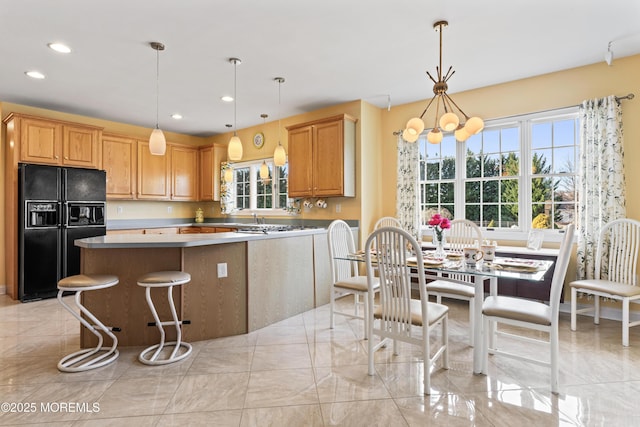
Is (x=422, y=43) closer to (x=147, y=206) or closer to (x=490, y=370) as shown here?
(x=490, y=370)

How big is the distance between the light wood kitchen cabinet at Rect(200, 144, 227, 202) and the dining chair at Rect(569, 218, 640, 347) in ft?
18.3

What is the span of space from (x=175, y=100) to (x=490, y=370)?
4.75 metres

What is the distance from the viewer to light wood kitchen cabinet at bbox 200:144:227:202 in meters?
6.53

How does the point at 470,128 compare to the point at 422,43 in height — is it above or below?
below

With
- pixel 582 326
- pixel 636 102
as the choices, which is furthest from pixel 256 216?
pixel 636 102

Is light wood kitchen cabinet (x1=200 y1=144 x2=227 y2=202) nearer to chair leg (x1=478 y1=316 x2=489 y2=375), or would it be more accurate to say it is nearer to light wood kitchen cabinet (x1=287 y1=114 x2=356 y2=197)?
light wood kitchen cabinet (x1=287 y1=114 x2=356 y2=197)

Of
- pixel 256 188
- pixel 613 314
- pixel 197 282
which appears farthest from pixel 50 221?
pixel 613 314

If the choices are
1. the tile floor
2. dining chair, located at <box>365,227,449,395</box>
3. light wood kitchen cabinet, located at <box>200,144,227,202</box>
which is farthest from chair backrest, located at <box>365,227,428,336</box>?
light wood kitchen cabinet, located at <box>200,144,227,202</box>

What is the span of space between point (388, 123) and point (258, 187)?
8.56ft

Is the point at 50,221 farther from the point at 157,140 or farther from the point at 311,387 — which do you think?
the point at 311,387

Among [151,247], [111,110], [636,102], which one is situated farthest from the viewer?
[111,110]

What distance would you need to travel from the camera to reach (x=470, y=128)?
2.53 metres

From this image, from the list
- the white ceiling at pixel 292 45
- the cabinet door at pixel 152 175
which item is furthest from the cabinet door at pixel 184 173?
the white ceiling at pixel 292 45

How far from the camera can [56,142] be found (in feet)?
15.3
